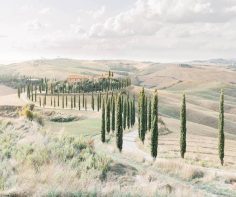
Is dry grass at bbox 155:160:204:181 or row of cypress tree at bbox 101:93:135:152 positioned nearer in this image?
dry grass at bbox 155:160:204:181

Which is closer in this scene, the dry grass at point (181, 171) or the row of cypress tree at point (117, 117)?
the dry grass at point (181, 171)

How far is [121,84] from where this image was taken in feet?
565

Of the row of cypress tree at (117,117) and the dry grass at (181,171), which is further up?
the dry grass at (181,171)

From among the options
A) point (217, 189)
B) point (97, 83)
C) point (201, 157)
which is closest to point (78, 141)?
point (217, 189)

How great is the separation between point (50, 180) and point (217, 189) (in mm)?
15997

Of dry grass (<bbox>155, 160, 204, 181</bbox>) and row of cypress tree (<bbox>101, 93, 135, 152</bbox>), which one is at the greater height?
dry grass (<bbox>155, 160, 204, 181</bbox>)

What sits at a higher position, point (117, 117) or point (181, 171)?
point (181, 171)

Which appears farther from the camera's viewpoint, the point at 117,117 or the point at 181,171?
the point at 117,117

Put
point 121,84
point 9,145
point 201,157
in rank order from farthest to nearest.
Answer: point 121,84 → point 201,157 → point 9,145

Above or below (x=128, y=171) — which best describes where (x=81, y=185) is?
above

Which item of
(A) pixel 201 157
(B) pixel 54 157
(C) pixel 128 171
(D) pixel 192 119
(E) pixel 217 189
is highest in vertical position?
(B) pixel 54 157

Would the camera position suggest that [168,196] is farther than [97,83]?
No

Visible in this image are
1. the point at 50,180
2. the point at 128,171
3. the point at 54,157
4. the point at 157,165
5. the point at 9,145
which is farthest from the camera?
the point at 157,165

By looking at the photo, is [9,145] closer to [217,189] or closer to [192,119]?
[217,189]
